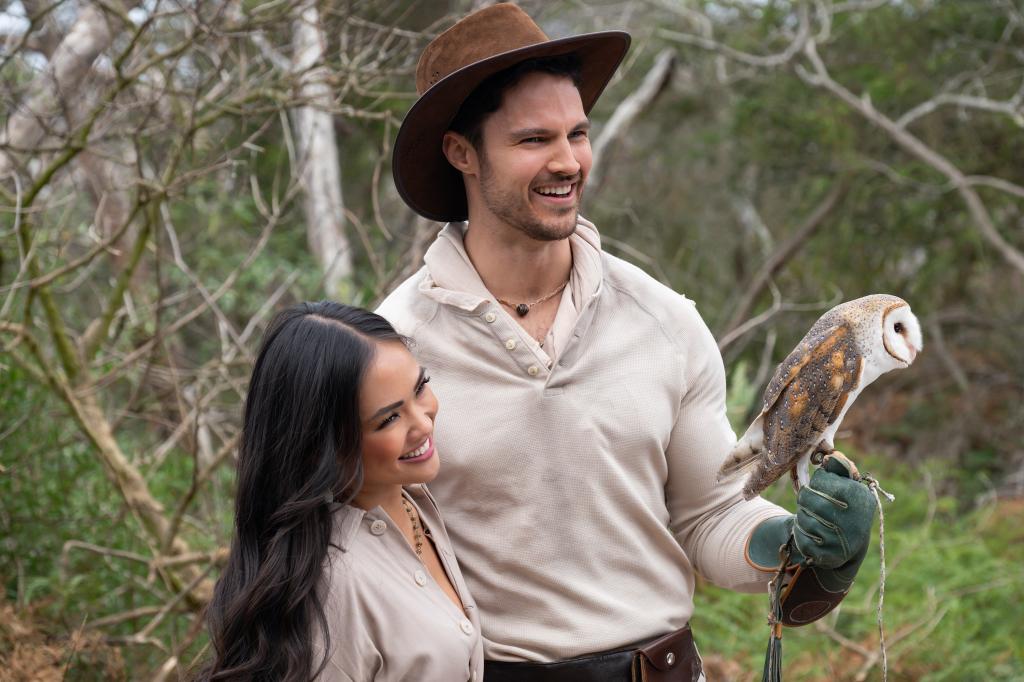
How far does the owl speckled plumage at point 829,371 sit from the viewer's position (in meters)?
2.02

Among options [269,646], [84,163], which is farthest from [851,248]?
[269,646]

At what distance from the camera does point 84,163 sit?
6.10 meters

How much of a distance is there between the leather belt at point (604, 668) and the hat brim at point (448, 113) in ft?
3.93

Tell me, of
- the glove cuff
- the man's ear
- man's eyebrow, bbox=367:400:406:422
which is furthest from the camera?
the man's ear

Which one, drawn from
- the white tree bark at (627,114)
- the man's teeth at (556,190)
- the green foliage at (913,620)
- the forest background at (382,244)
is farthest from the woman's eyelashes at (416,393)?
the white tree bark at (627,114)

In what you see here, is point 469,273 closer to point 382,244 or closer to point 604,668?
point 604,668

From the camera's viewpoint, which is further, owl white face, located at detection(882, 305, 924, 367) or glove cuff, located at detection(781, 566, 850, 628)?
glove cuff, located at detection(781, 566, 850, 628)

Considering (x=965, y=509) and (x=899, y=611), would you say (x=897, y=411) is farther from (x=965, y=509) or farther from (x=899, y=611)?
(x=899, y=611)

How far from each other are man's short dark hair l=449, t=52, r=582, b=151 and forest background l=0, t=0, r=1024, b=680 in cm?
140

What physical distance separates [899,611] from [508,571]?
175 inches

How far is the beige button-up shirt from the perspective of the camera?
80.4 inches

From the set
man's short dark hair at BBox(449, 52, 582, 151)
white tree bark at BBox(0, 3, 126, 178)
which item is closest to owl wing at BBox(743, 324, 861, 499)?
man's short dark hair at BBox(449, 52, 582, 151)

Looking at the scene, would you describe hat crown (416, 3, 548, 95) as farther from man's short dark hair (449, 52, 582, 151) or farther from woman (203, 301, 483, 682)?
woman (203, 301, 483, 682)

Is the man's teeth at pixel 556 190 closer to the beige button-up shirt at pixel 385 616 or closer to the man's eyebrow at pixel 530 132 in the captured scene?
the man's eyebrow at pixel 530 132
